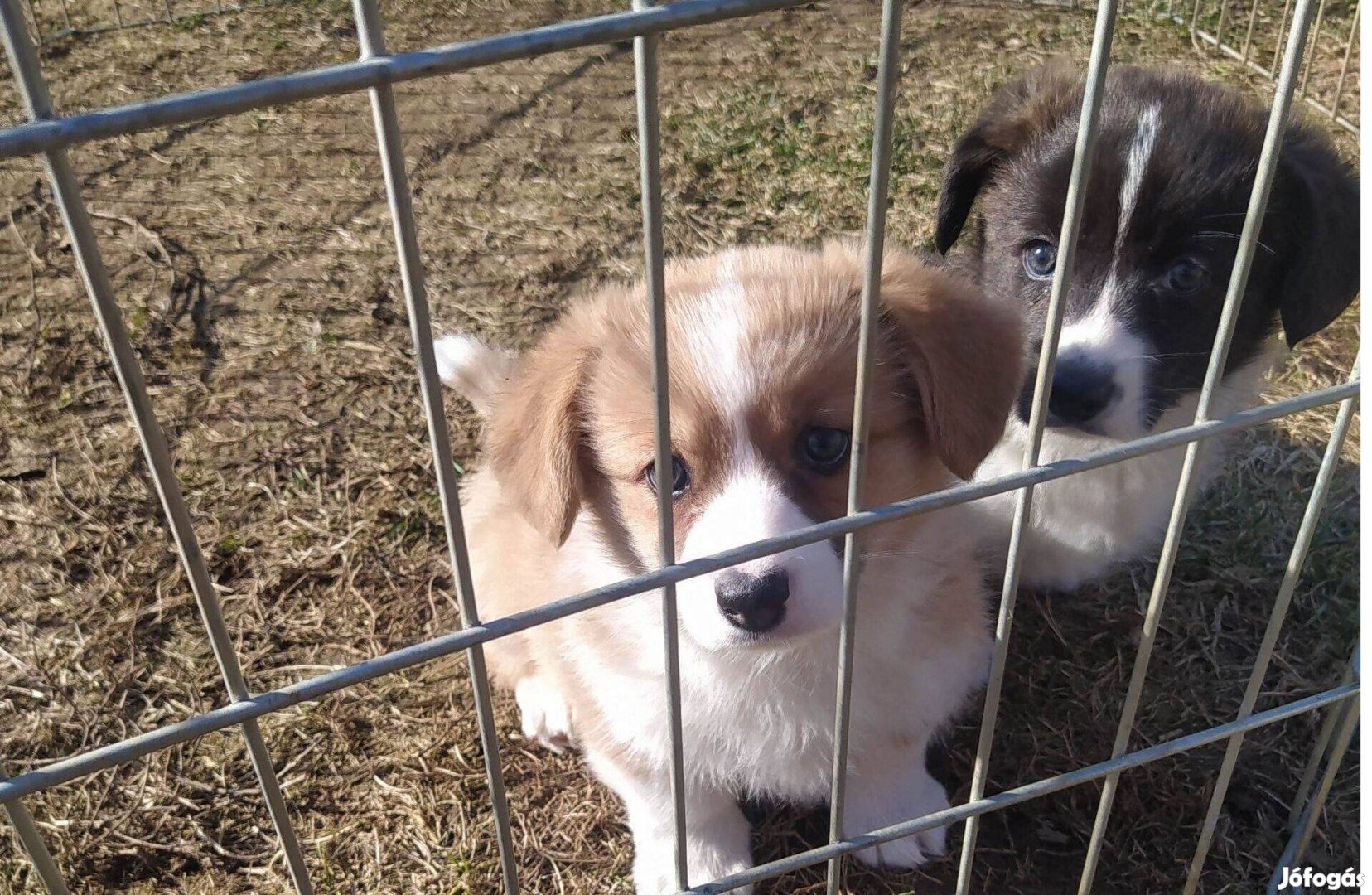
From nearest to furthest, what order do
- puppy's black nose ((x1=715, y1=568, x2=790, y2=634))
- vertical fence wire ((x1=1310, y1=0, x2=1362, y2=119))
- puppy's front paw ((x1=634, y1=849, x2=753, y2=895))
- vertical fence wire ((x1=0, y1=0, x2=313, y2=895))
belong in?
vertical fence wire ((x1=0, y1=0, x2=313, y2=895)) < puppy's black nose ((x1=715, y1=568, x2=790, y2=634)) < puppy's front paw ((x1=634, y1=849, x2=753, y2=895)) < vertical fence wire ((x1=1310, y1=0, x2=1362, y2=119))

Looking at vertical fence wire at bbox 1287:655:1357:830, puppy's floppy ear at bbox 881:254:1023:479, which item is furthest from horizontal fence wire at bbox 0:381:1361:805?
vertical fence wire at bbox 1287:655:1357:830

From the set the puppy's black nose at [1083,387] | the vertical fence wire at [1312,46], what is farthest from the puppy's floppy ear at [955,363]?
the vertical fence wire at [1312,46]

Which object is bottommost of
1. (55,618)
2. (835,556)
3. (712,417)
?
(55,618)

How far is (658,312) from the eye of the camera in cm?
96

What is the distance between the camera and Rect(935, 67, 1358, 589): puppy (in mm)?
2020

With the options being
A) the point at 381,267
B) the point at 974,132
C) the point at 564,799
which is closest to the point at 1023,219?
the point at 974,132

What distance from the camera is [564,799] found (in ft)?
6.93

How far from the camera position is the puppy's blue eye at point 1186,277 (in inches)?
81.7

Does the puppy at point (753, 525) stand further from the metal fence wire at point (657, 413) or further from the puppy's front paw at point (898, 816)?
the metal fence wire at point (657, 413)

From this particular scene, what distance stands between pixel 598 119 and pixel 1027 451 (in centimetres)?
286

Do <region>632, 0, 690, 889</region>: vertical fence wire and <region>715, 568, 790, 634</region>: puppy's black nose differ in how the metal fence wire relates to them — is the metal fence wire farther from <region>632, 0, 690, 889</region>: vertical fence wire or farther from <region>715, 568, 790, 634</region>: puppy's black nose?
<region>715, 568, 790, 634</region>: puppy's black nose

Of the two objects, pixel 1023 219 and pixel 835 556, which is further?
pixel 1023 219

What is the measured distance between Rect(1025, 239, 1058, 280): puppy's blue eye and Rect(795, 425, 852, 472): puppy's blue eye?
0.90 metres

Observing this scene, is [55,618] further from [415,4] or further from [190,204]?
[415,4]
